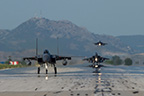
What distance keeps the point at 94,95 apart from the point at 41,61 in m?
27.5

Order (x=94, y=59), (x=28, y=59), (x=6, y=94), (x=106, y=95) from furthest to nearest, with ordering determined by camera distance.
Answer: (x=94, y=59), (x=28, y=59), (x=6, y=94), (x=106, y=95)

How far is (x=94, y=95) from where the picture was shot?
72.7 feet

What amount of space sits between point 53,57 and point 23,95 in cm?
Answer: 2627

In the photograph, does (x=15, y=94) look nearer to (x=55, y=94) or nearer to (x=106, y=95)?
(x=55, y=94)

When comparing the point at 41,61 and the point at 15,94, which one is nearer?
the point at 15,94

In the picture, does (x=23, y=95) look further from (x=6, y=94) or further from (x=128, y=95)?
(x=128, y=95)

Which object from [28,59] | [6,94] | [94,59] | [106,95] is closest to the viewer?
[106,95]

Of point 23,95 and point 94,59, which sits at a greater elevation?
point 94,59

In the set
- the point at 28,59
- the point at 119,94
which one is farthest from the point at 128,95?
the point at 28,59

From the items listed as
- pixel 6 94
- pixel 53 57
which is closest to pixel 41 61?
pixel 53 57

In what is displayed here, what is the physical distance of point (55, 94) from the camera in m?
23.3

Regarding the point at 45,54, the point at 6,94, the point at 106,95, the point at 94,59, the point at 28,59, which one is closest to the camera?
the point at 106,95

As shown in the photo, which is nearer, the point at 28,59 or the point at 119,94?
the point at 119,94

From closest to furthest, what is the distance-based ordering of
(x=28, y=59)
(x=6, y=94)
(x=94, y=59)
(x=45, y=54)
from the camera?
(x=6, y=94)
(x=45, y=54)
(x=28, y=59)
(x=94, y=59)
